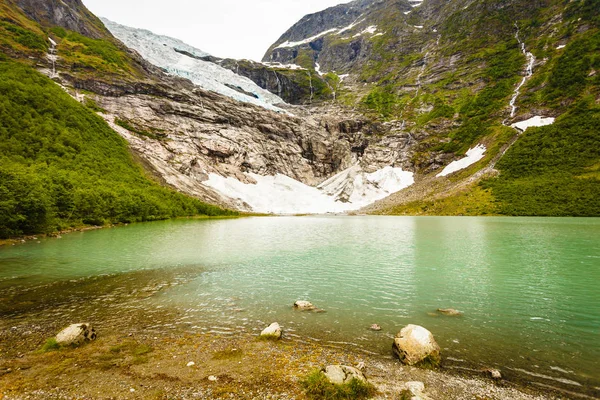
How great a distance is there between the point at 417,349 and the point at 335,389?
142 inches

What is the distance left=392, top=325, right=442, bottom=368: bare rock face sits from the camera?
9.65m

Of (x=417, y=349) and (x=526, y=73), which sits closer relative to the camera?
(x=417, y=349)

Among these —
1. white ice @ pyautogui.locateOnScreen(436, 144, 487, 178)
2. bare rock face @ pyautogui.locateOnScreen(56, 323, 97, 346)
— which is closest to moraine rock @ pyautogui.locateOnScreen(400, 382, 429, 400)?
bare rock face @ pyautogui.locateOnScreen(56, 323, 97, 346)

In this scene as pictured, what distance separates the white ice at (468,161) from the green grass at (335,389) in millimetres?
142688

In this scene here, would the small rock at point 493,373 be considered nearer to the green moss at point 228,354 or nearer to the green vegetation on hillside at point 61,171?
the green moss at point 228,354

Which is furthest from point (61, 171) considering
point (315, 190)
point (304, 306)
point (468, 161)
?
point (468, 161)

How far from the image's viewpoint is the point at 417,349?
32.3 ft

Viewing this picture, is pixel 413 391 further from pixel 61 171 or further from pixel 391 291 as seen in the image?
pixel 61 171

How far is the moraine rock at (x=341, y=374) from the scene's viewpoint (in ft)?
26.3

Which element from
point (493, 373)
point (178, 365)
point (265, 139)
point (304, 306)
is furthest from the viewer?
point (265, 139)

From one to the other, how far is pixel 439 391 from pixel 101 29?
819ft

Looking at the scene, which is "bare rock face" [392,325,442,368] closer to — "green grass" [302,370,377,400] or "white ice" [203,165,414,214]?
"green grass" [302,370,377,400]

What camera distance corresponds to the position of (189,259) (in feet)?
95.1

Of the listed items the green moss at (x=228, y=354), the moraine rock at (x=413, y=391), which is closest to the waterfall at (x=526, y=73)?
the moraine rock at (x=413, y=391)
